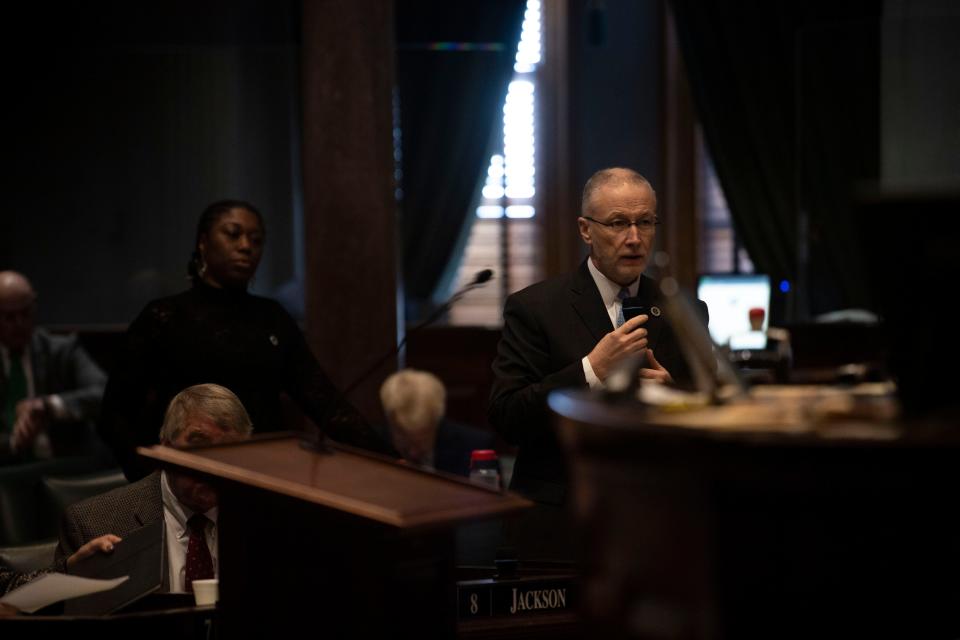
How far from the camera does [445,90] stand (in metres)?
7.86

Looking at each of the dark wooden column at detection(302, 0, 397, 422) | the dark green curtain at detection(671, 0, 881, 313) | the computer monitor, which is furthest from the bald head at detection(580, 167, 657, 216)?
the dark green curtain at detection(671, 0, 881, 313)

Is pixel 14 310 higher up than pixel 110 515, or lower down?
higher up

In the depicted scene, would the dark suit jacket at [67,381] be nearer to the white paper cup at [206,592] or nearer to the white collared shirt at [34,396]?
the white collared shirt at [34,396]

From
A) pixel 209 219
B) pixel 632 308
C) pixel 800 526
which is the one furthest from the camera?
pixel 209 219

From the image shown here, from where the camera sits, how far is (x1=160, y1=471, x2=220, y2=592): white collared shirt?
2.97m

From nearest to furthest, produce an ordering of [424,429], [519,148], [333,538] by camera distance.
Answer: [333,538], [424,429], [519,148]

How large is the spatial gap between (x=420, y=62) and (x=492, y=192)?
0.99 m

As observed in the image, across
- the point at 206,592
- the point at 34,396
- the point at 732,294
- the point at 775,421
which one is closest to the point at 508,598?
the point at 206,592

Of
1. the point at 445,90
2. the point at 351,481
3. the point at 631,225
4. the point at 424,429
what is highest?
the point at 445,90

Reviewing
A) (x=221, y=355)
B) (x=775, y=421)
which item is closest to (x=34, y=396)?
(x=221, y=355)

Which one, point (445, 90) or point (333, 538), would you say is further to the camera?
point (445, 90)

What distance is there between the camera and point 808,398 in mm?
1850

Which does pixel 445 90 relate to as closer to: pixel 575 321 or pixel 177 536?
pixel 575 321

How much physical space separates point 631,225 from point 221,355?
1392 millimetres
